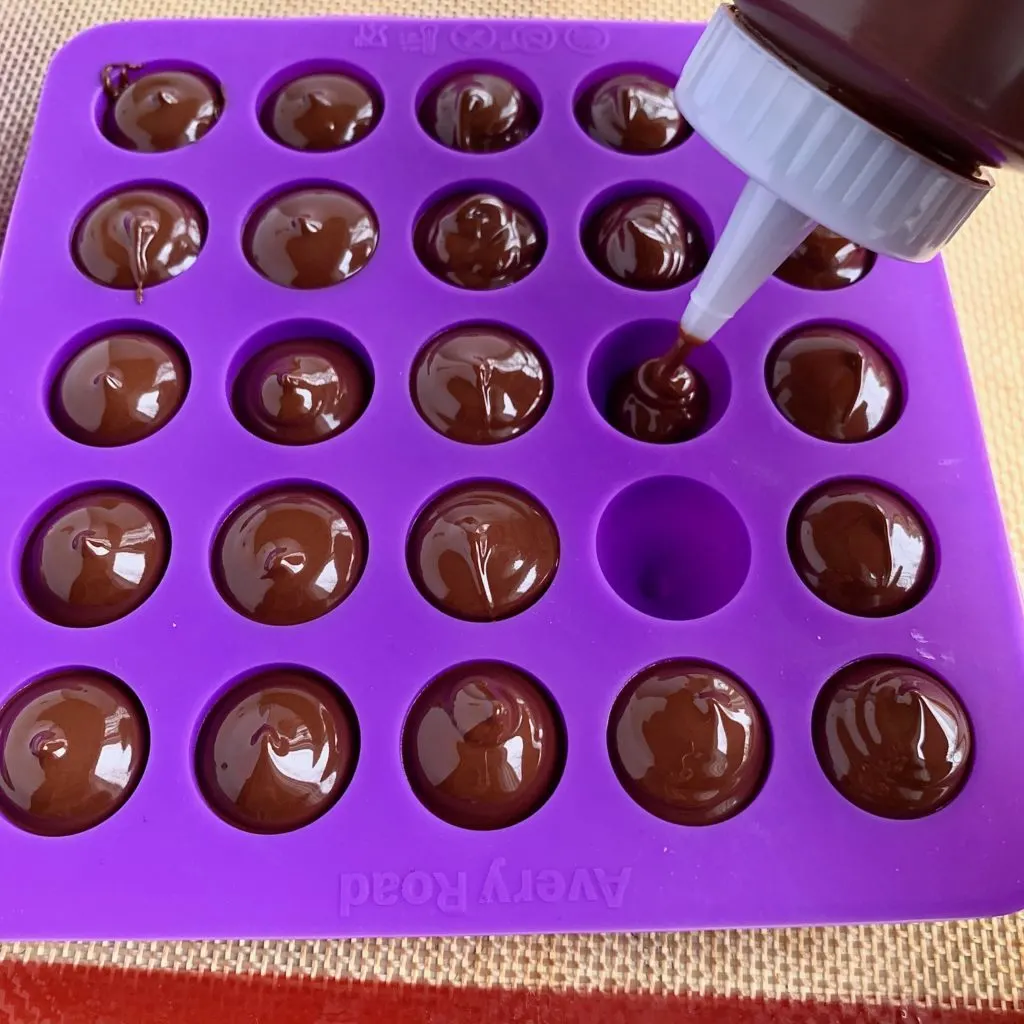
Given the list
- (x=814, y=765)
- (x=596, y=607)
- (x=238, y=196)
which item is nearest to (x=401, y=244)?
(x=238, y=196)

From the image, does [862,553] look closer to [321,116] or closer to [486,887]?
[486,887]

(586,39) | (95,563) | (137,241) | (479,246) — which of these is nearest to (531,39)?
(586,39)

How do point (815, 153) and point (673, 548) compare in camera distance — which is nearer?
point (815, 153)

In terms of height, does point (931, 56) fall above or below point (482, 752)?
above

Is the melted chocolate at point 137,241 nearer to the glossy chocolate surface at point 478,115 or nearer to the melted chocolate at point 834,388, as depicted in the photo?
the glossy chocolate surface at point 478,115

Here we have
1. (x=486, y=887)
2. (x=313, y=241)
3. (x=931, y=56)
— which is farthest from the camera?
(x=313, y=241)

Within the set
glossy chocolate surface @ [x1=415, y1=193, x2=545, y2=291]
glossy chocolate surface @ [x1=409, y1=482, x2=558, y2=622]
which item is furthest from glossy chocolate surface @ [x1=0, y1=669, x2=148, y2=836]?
glossy chocolate surface @ [x1=415, y1=193, x2=545, y2=291]

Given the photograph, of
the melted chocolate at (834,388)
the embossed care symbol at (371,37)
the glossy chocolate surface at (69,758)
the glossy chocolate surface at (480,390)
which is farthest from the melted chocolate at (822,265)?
the glossy chocolate surface at (69,758)
